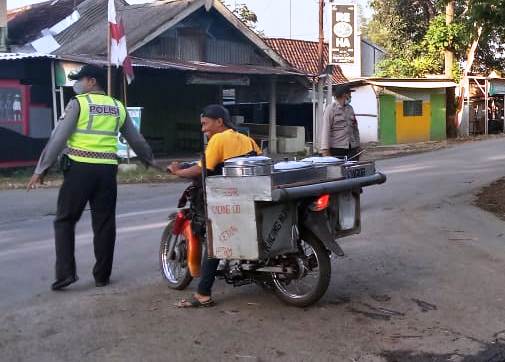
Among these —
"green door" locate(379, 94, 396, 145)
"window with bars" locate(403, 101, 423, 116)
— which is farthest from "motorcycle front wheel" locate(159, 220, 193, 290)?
"window with bars" locate(403, 101, 423, 116)

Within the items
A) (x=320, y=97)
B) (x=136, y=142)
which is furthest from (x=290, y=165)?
(x=320, y=97)

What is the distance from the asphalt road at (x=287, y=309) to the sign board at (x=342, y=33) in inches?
653

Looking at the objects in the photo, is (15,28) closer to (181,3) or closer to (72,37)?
(72,37)

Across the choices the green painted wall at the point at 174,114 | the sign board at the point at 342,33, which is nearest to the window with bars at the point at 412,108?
the sign board at the point at 342,33

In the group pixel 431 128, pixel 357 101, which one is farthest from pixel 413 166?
pixel 431 128

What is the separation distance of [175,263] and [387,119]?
25487 mm

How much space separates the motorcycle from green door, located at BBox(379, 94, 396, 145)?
82.0 feet

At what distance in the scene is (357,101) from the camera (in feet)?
99.4

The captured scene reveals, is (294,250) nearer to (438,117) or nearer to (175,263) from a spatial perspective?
(175,263)

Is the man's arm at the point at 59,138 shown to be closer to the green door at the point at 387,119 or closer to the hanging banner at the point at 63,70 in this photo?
the hanging banner at the point at 63,70

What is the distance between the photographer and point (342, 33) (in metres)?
24.6

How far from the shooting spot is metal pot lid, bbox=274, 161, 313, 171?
5.00m

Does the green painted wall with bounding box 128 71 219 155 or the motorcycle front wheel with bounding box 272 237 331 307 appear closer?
the motorcycle front wheel with bounding box 272 237 331 307

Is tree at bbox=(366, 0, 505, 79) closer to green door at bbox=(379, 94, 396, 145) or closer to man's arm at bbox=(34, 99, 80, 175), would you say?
green door at bbox=(379, 94, 396, 145)
